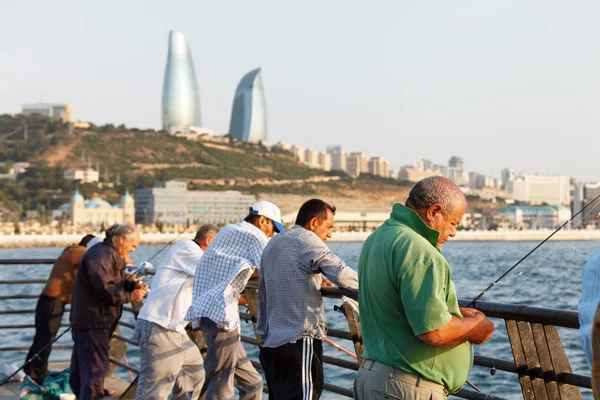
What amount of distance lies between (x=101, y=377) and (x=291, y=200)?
13603cm

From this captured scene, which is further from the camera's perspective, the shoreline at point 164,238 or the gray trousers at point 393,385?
the shoreline at point 164,238

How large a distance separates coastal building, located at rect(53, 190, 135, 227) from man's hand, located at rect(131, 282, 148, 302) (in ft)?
418

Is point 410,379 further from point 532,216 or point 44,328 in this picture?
point 532,216

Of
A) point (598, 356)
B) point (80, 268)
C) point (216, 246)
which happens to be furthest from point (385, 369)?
point (80, 268)

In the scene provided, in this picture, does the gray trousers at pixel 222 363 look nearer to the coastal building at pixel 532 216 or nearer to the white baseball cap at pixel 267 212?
the white baseball cap at pixel 267 212

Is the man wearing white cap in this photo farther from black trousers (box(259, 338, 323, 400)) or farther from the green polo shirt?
the green polo shirt

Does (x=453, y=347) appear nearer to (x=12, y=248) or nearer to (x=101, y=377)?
(x=101, y=377)

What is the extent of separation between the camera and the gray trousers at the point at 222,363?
16.1 feet

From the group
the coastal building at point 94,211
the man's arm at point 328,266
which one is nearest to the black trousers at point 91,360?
the man's arm at point 328,266

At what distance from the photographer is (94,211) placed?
443 feet

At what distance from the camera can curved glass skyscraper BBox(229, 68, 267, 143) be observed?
189m

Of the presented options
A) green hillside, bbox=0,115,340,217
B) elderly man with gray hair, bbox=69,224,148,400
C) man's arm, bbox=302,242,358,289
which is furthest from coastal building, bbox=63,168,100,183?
man's arm, bbox=302,242,358,289

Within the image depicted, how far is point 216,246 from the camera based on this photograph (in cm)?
481

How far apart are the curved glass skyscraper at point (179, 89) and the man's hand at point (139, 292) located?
183839 mm
